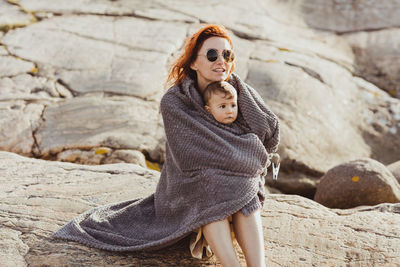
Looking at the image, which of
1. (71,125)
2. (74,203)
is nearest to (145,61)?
(71,125)

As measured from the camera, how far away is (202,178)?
2.76 meters

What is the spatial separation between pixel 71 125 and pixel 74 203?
6.31 feet

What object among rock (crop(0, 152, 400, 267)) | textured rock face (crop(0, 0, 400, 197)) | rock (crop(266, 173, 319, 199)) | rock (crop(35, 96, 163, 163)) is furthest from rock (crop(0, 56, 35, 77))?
rock (crop(266, 173, 319, 199))

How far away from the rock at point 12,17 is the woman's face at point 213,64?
14.4 ft

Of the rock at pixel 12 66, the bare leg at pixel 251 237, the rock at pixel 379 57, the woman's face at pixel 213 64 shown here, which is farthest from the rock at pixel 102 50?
the bare leg at pixel 251 237

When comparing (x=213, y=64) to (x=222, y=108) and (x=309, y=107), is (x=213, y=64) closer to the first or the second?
(x=222, y=108)

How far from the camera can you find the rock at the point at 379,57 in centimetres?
747

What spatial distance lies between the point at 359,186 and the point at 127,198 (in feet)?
6.88

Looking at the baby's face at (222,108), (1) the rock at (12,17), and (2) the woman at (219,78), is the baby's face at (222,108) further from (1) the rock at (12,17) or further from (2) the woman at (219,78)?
(1) the rock at (12,17)

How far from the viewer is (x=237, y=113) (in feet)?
9.89

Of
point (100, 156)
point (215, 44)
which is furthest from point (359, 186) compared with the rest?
point (100, 156)

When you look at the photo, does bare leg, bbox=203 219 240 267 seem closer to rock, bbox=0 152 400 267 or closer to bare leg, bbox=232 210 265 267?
bare leg, bbox=232 210 265 267

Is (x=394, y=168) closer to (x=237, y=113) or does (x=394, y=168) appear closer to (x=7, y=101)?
(x=237, y=113)

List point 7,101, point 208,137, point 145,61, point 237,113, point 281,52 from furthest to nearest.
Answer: point 281,52 → point 145,61 → point 7,101 → point 237,113 → point 208,137
